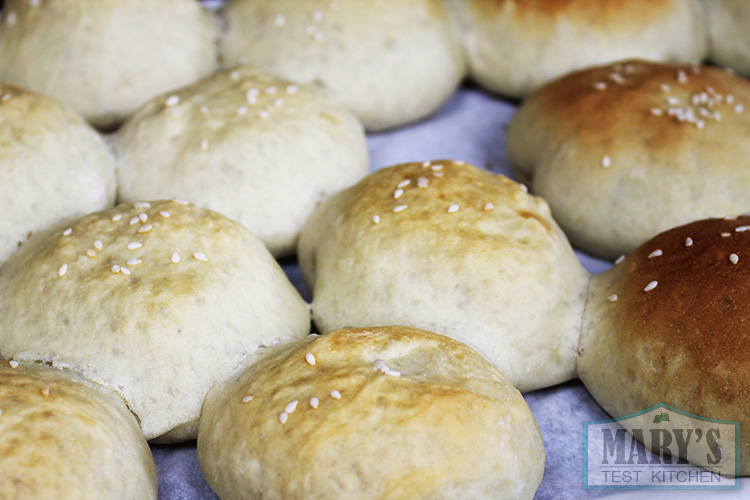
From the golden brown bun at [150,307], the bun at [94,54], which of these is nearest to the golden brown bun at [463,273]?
the golden brown bun at [150,307]

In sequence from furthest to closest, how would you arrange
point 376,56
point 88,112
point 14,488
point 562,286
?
point 376,56
point 88,112
point 562,286
point 14,488

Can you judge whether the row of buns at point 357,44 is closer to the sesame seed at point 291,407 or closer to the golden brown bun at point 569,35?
the golden brown bun at point 569,35

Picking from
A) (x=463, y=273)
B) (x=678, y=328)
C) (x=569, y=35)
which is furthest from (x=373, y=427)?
(x=569, y=35)

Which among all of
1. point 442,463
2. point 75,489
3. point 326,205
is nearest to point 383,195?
point 326,205

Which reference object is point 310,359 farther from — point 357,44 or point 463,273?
point 357,44

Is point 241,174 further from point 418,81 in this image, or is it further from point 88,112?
point 418,81

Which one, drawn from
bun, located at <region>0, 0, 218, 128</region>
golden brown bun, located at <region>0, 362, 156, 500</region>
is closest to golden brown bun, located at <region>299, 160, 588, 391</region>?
golden brown bun, located at <region>0, 362, 156, 500</region>

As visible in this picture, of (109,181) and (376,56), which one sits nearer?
(109,181)

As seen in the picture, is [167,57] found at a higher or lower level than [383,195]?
higher
